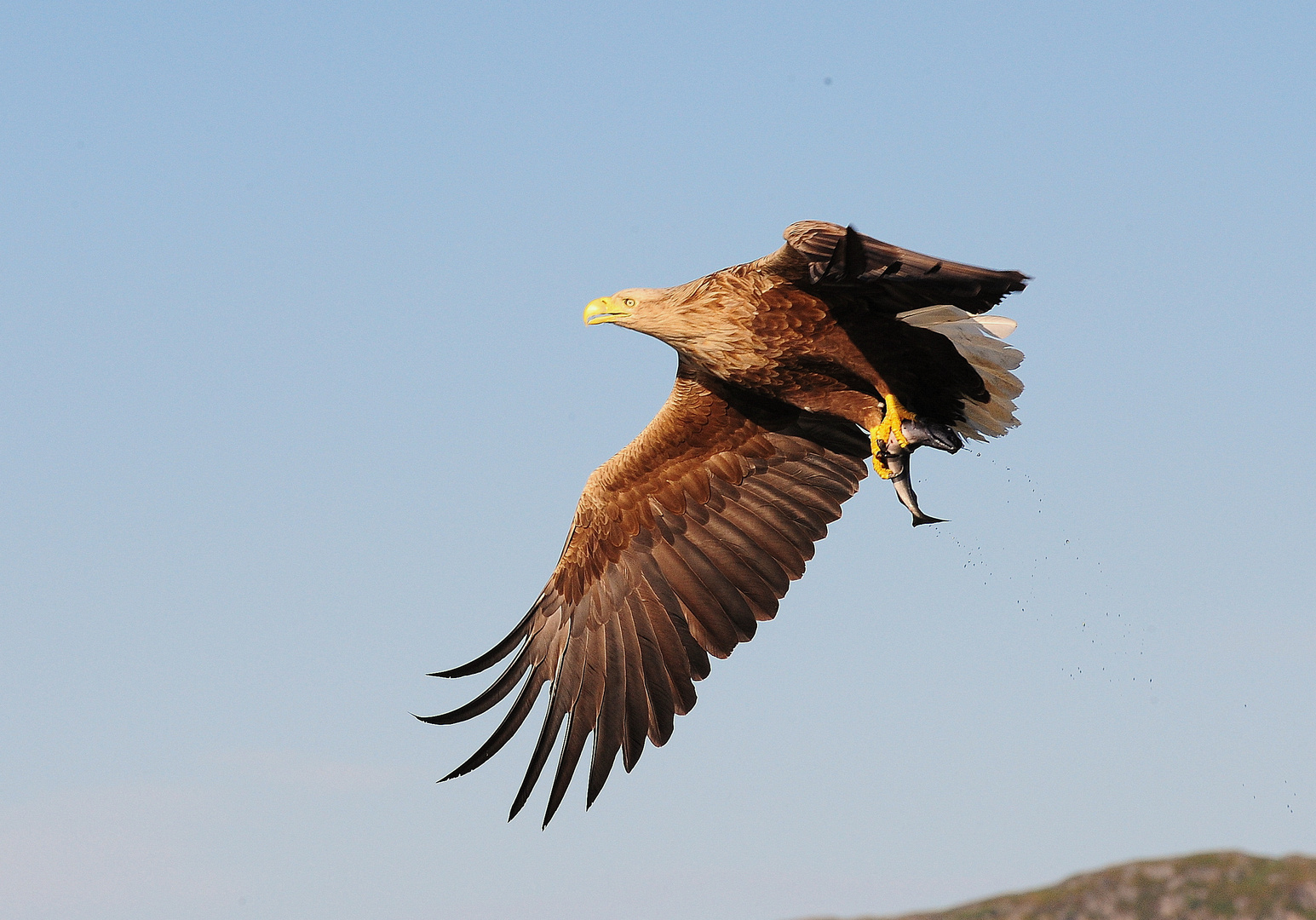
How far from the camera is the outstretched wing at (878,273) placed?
24.5 ft

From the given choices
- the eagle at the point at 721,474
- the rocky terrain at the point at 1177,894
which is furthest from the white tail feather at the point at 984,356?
the rocky terrain at the point at 1177,894

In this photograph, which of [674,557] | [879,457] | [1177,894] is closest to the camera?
[879,457]

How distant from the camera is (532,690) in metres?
10.5

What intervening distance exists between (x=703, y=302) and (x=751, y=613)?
7.90 feet

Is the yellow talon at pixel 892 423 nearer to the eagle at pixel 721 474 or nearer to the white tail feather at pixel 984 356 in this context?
the eagle at pixel 721 474

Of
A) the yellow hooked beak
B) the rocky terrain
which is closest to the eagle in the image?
the yellow hooked beak

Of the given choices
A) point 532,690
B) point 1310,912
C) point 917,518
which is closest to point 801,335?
point 917,518

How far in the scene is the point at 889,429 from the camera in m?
9.90

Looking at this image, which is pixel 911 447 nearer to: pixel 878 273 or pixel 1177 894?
pixel 878 273

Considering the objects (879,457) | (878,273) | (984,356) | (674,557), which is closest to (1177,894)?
(674,557)

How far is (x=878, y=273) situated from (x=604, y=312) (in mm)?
2638

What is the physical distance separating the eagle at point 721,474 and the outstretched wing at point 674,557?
0.01 m

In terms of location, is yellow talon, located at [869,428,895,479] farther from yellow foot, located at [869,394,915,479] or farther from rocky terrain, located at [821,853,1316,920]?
rocky terrain, located at [821,853,1316,920]

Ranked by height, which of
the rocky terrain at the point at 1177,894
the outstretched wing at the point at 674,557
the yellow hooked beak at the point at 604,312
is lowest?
the outstretched wing at the point at 674,557
